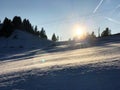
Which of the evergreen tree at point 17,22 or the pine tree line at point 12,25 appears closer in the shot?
the pine tree line at point 12,25

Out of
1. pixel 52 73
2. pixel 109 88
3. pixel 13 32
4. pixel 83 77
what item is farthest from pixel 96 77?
pixel 13 32

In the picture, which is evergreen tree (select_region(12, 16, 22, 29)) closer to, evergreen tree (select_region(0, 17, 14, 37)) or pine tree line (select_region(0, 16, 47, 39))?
pine tree line (select_region(0, 16, 47, 39))

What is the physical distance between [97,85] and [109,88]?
0.73m

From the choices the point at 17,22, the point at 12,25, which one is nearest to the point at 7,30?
the point at 12,25

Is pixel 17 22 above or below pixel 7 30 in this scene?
above

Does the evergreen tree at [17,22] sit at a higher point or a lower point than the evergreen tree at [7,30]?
higher

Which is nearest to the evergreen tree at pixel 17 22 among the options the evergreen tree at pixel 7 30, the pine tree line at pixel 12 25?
the pine tree line at pixel 12 25

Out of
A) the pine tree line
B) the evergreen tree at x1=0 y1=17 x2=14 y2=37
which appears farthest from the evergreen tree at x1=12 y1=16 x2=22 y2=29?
the evergreen tree at x1=0 y1=17 x2=14 y2=37

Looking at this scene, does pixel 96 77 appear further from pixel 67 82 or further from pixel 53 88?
pixel 53 88

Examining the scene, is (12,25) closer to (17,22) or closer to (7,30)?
(7,30)

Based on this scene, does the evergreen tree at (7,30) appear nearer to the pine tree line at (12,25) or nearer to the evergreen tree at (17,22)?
the pine tree line at (12,25)

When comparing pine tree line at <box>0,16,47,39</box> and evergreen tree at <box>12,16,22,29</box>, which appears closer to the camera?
pine tree line at <box>0,16,47,39</box>

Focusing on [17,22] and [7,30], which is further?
[17,22]

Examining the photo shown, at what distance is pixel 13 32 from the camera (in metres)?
111
